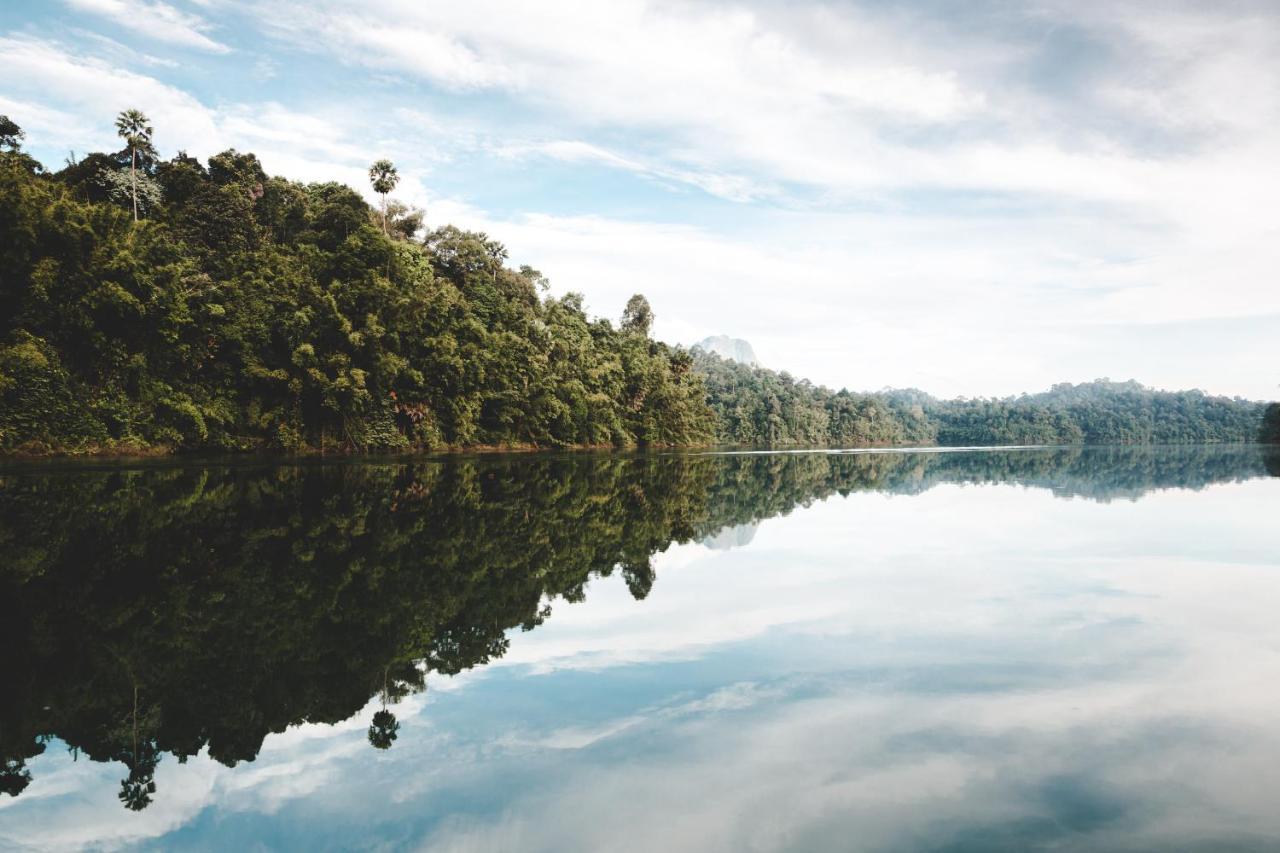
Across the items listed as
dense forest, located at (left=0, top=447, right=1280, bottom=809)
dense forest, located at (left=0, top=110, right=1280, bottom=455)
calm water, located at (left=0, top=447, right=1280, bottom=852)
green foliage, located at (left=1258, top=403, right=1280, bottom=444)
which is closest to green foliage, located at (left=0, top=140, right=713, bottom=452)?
dense forest, located at (left=0, top=110, right=1280, bottom=455)

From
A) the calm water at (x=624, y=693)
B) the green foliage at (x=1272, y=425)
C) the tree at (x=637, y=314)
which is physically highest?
the tree at (x=637, y=314)

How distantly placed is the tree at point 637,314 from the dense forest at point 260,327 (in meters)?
19.6

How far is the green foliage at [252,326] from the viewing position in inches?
1259

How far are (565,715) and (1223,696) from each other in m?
4.85

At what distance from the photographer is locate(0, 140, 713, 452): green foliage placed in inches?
1259

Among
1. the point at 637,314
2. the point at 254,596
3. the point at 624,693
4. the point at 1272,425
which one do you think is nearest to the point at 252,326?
the point at 254,596

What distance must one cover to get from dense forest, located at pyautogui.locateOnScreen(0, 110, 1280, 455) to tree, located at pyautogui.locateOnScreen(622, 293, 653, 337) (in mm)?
19596

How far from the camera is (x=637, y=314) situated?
331ft

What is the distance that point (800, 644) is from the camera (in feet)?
22.1

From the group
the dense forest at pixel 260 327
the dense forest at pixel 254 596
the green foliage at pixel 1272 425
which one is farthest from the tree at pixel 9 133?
the green foliage at pixel 1272 425

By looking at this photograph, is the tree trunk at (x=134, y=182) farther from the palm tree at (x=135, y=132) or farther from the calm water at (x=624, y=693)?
the calm water at (x=624, y=693)

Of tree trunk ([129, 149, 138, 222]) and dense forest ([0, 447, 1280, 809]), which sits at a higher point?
tree trunk ([129, 149, 138, 222])

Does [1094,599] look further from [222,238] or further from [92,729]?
[222,238]

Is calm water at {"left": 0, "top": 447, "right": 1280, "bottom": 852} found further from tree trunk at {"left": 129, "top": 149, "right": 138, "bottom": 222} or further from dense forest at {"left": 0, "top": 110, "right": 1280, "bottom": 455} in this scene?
tree trunk at {"left": 129, "top": 149, "right": 138, "bottom": 222}
